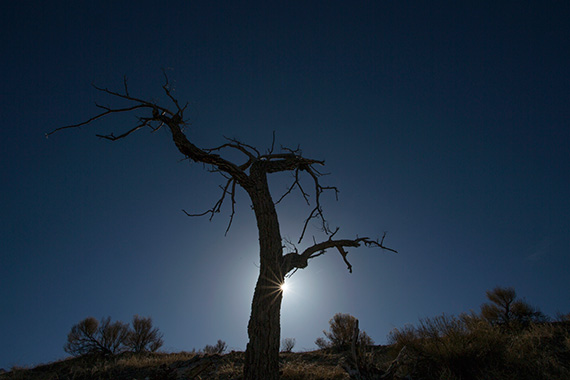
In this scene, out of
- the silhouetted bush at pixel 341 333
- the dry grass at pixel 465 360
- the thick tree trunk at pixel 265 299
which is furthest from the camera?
the silhouetted bush at pixel 341 333

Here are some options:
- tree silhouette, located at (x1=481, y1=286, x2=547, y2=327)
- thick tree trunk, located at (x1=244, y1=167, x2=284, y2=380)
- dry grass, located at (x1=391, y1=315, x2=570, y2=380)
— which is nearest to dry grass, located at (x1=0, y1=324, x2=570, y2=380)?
dry grass, located at (x1=391, y1=315, x2=570, y2=380)

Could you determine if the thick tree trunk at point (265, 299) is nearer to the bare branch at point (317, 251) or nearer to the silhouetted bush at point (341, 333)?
the bare branch at point (317, 251)

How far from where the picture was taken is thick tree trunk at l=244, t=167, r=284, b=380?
3260 mm

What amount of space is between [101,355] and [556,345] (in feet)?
54.4

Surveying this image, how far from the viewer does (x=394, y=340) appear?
→ 25.3ft

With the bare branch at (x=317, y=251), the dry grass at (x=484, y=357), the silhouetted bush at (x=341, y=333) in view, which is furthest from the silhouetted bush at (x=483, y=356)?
the silhouetted bush at (x=341, y=333)

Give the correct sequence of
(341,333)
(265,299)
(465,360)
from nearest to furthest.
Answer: (265,299) < (465,360) < (341,333)

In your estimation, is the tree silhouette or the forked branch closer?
the forked branch

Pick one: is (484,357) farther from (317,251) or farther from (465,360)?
(317,251)

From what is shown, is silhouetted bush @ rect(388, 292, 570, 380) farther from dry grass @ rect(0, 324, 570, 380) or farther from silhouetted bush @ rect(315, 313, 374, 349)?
silhouetted bush @ rect(315, 313, 374, 349)

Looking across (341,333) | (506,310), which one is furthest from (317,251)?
(506,310)

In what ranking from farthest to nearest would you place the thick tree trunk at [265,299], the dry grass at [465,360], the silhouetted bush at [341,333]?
the silhouetted bush at [341,333] < the dry grass at [465,360] < the thick tree trunk at [265,299]

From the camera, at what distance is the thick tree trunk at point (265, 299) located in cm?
326

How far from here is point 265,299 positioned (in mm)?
3637
